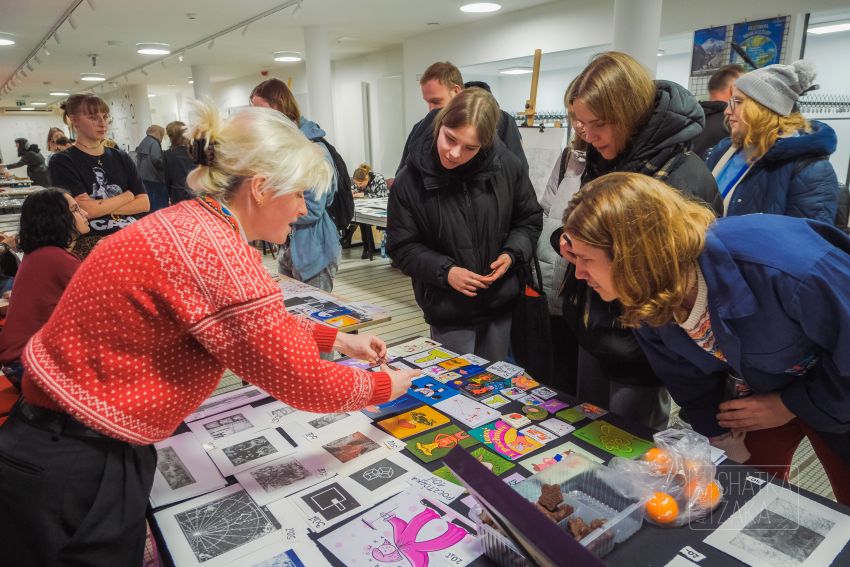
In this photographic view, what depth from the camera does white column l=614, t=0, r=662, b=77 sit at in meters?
3.97

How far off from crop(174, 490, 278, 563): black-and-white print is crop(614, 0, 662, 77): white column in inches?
158

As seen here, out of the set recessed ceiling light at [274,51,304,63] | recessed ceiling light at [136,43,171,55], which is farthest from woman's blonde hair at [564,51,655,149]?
recessed ceiling light at [274,51,304,63]

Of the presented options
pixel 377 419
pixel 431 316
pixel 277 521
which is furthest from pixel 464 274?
pixel 277 521

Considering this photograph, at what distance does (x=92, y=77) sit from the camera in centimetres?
1180

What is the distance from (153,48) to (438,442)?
29.6ft

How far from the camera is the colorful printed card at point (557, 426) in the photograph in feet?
4.26

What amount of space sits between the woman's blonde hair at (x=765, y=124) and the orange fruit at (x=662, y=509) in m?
1.77

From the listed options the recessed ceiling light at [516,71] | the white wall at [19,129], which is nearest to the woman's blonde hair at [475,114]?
the recessed ceiling light at [516,71]

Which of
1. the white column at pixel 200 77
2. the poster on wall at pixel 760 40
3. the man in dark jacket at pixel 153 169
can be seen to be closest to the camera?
the poster on wall at pixel 760 40

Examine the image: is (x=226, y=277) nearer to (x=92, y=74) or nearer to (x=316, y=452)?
(x=316, y=452)

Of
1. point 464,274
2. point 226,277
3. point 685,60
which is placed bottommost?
point 464,274

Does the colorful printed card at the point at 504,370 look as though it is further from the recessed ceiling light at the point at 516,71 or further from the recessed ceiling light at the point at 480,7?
the recessed ceiling light at the point at 516,71

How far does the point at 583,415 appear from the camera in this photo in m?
1.37

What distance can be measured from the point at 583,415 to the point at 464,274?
25.3 inches
